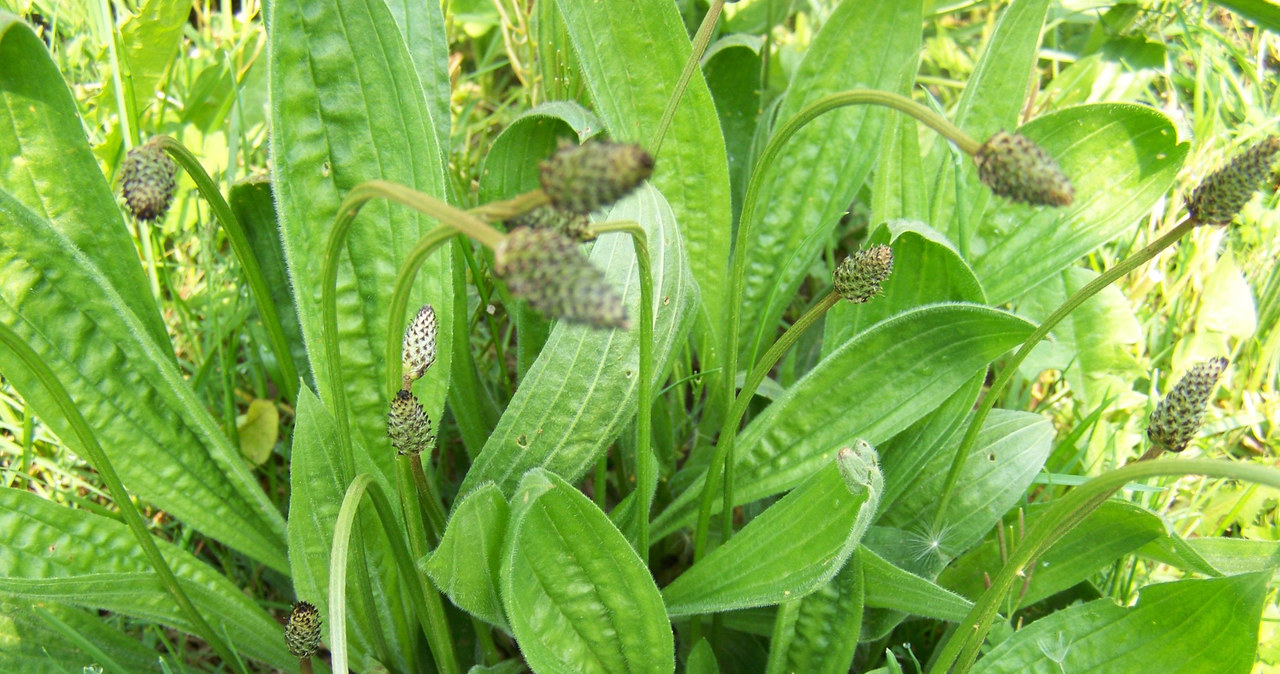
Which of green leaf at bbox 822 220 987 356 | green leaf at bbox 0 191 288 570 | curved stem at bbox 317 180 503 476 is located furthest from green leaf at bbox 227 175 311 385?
green leaf at bbox 822 220 987 356

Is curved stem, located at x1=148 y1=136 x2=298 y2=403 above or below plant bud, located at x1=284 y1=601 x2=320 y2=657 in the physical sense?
above

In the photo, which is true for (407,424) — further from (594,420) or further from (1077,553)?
(1077,553)

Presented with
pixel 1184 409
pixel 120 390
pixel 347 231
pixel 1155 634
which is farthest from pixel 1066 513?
pixel 120 390

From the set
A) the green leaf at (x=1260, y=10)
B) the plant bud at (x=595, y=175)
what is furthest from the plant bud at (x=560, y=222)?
the green leaf at (x=1260, y=10)

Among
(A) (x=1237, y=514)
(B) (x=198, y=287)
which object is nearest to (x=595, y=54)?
(B) (x=198, y=287)

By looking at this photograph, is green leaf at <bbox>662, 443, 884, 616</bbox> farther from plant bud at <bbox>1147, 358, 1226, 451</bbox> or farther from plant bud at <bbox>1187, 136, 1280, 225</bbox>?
plant bud at <bbox>1187, 136, 1280, 225</bbox>

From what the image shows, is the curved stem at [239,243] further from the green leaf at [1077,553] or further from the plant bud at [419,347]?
the green leaf at [1077,553]
